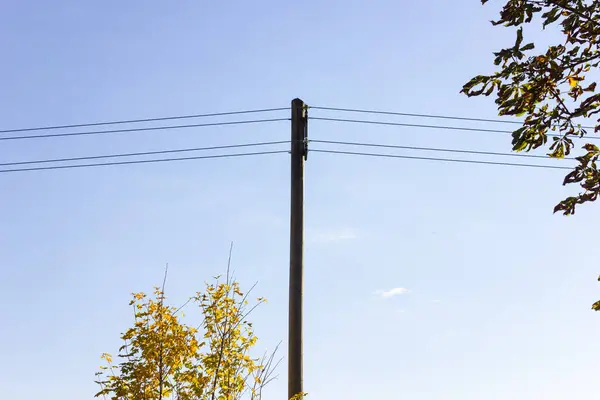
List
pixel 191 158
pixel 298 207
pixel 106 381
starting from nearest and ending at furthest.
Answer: pixel 106 381, pixel 298 207, pixel 191 158

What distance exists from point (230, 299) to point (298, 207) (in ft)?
6.06

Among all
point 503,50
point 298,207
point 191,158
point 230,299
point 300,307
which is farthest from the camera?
point 191,158

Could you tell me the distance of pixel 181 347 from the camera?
761 centimetres

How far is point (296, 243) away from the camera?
9195 mm

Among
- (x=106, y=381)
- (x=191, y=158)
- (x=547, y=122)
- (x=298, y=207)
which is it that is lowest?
(x=106, y=381)

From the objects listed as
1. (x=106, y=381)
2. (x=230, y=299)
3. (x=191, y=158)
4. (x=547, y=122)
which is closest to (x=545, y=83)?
(x=547, y=122)

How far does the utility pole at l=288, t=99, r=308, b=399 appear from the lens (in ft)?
28.4

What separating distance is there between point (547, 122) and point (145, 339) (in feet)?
15.5

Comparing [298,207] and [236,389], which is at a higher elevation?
[298,207]

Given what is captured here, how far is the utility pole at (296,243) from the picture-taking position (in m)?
8.66

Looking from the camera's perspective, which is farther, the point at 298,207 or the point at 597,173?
the point at 298,207

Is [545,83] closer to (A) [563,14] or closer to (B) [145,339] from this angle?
(A) [563,14]

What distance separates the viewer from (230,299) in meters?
8.09

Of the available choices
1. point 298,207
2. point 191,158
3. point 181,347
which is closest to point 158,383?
point 181,347
